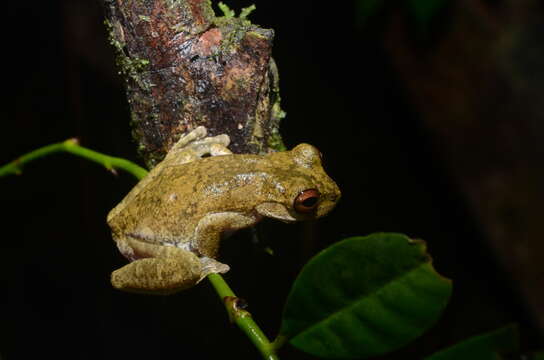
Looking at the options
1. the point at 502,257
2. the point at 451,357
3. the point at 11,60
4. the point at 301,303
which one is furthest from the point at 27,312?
the point at 502,257

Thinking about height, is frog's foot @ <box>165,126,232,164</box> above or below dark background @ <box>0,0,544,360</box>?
above

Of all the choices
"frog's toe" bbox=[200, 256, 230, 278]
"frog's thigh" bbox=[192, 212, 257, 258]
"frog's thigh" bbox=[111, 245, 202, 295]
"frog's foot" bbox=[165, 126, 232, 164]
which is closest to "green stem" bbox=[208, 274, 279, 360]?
"frog's toe" bbox=[200, 256, 230, 278]

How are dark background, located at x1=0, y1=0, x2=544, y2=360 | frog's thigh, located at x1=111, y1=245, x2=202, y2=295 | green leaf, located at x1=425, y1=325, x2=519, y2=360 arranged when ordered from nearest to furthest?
green leaf, located at x1=425, y1=325, x2=519, y2=360 → frog's thigh, located at x1=111, y1=245, x2=202, y2=295 → dark background, located at x1=0, y1=0, x2=544, y2=360

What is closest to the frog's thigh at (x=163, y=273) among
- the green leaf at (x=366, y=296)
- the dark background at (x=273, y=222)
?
the green leaf at (x=366, y=296)

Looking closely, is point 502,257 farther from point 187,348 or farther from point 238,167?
point 238,167

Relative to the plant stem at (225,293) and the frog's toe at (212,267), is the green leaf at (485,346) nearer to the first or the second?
the plant stem at (225,293)

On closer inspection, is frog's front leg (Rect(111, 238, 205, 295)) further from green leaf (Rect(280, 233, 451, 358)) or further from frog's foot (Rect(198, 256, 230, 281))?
green leaf (Rect(280, 233, 451, 358))

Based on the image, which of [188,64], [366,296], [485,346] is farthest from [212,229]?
[485,346]
